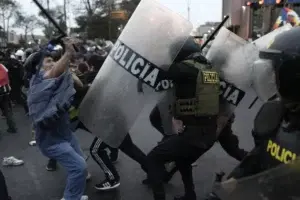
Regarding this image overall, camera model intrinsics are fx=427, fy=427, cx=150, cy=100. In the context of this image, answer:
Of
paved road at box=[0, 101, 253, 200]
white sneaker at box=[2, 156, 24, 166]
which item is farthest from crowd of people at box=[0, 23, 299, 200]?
white sneaker at box=[2, 156, 24, 166]

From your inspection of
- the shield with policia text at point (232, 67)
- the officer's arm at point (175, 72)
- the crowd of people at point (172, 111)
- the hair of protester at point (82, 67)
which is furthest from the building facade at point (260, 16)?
the officer's arm at point (175, 72)

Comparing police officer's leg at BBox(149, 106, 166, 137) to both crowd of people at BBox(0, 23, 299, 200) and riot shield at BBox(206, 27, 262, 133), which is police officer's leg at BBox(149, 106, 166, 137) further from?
crowd of people at BBox(0, 23, 299, 200)

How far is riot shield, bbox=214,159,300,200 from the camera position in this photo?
1173 millimetres

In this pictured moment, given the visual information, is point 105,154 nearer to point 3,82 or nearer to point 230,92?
point 230,92

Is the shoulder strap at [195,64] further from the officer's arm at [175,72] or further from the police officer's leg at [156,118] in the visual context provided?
the police officer's leg at [156,118]

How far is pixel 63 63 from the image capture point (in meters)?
3.27

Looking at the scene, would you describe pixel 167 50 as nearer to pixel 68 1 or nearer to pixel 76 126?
→ pixel 76 126

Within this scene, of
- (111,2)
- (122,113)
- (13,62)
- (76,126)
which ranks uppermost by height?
(122,113)

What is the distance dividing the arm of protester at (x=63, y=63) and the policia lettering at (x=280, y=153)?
2.12m

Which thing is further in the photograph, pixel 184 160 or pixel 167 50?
pixel 184 160

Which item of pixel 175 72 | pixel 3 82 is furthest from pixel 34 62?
pixel 3 82

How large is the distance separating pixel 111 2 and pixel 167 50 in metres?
40.3

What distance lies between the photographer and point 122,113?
3.44 meters

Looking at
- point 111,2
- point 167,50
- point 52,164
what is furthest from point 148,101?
point 111,2
